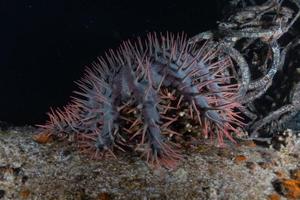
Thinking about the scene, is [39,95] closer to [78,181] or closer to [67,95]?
[67,95]

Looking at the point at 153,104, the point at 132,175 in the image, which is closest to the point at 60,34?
the point at 153,104

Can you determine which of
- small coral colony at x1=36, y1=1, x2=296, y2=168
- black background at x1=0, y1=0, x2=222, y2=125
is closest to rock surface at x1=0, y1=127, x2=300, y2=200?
small coral colony at x1=36, y1=1, x2=296, y2=168

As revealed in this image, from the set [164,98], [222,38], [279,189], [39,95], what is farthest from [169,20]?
[279,189]

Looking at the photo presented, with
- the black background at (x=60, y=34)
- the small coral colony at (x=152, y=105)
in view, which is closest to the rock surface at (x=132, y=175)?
the small coral colony at (x=152, y=105)

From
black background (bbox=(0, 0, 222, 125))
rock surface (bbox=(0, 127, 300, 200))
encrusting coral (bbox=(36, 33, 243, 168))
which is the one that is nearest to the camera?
rock surface (bbox=(0, 127, 300, 200))

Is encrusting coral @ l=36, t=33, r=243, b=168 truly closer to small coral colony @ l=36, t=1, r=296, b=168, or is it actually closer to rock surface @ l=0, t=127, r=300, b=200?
small coral colony @ l=36, t=1, r=296, b=168

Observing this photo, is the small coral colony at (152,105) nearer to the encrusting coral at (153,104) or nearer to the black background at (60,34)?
the encrusting coral at (153,104)

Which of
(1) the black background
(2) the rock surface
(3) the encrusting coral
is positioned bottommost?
(2) the rock surface
